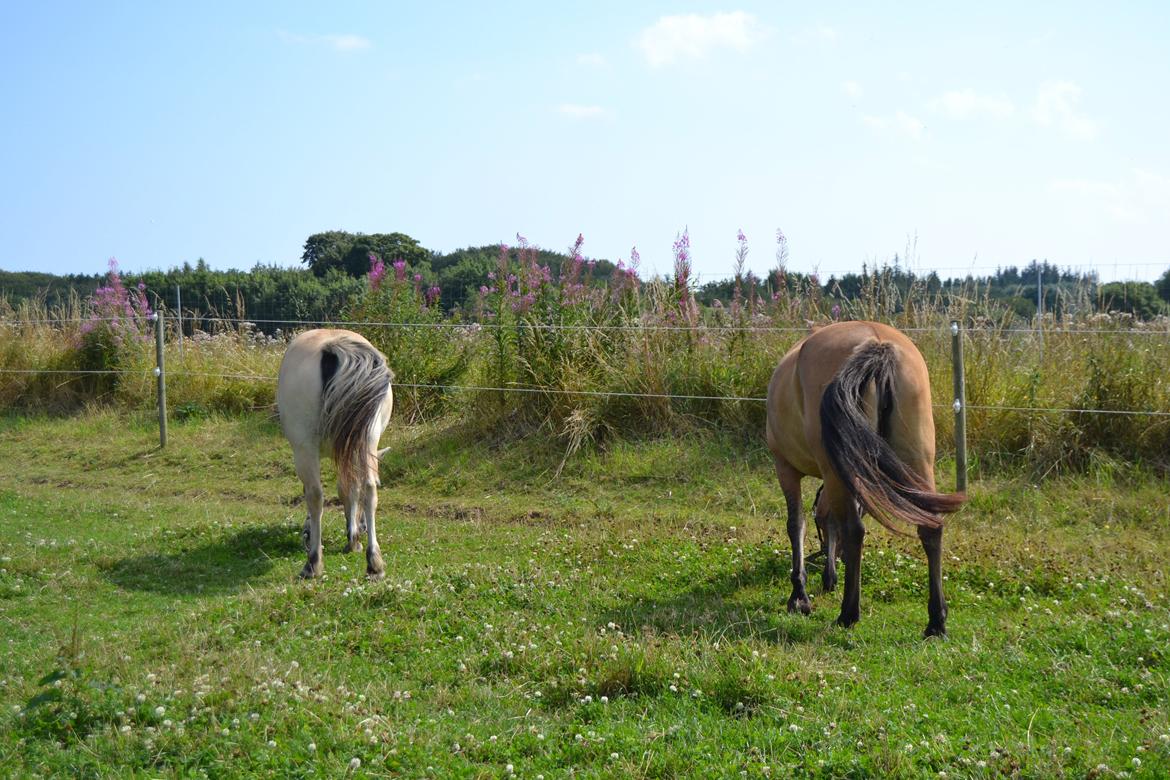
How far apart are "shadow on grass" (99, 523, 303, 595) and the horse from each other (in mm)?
641

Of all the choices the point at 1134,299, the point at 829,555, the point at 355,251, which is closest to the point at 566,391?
the point at 829,555

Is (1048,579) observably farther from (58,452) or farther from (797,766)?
(58,452)

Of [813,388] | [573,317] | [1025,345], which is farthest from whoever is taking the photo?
[573,317]

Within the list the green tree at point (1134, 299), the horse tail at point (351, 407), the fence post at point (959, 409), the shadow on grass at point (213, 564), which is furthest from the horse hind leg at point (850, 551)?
the green tree at point (1134, 299)

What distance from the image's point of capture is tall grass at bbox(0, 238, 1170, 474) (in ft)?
28.6

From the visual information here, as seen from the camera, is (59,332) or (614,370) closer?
(614,370)

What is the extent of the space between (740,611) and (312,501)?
3.35 metres

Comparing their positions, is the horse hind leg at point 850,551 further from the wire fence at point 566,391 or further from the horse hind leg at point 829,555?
the wire fence at point 566,391

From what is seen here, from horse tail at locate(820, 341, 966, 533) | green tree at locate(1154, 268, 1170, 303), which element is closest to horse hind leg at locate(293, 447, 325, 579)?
horse tail at locate(820, 341, 966, 533)

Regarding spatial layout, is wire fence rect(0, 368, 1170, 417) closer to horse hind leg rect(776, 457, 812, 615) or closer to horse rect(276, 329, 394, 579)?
horse hind leg rect(776, 457, 812, 615)

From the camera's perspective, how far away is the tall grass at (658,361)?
343 inches

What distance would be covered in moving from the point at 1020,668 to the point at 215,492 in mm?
8684

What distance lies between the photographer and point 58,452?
1248 cm

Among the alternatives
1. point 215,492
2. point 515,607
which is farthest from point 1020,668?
point 215,492
